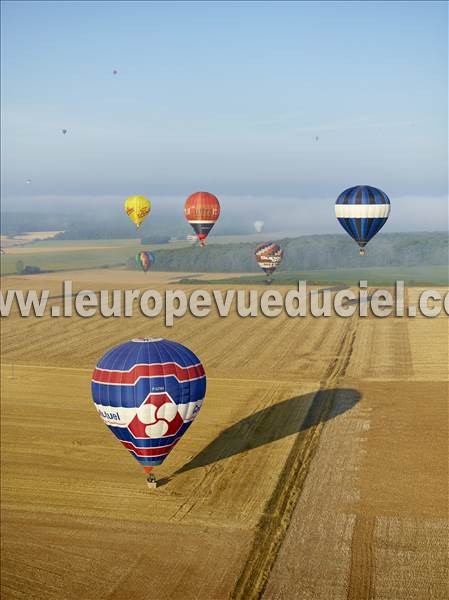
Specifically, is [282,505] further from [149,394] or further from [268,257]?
[268,257]

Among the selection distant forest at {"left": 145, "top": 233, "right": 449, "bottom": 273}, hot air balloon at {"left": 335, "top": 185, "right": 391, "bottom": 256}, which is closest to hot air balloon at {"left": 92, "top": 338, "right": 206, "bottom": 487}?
hot air balloon at {"left": 335, "top": 185, "right": 391, "bottom": 256}

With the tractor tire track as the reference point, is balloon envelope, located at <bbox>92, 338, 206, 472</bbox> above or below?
above

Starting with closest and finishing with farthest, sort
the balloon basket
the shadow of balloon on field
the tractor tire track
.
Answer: the tractor tire track → the balloon basket → the shadow of balloon on field

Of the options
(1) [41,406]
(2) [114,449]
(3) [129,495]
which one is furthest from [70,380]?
(3) [129,495]

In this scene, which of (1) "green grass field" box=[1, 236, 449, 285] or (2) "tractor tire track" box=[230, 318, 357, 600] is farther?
(1) "green grass field" box=[1, 236, 449, 285]

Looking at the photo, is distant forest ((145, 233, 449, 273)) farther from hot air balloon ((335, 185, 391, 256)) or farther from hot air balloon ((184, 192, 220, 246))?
hot air balloon ((335, 185, 391, 256))

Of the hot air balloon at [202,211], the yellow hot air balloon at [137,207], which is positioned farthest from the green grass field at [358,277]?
the hot air balloon at [202,211]
